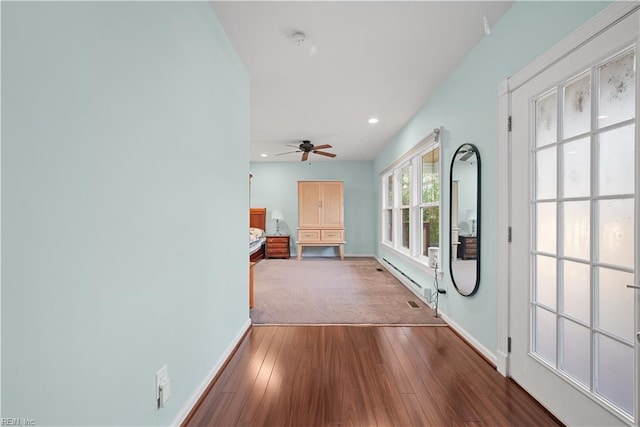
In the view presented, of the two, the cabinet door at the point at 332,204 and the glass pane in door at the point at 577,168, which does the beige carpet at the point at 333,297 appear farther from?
the glass pane in door at the point at 577,168

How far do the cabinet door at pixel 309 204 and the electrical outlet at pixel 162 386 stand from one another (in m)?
5.93

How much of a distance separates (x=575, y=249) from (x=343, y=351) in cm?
166

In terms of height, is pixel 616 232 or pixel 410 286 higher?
pixel 616 232

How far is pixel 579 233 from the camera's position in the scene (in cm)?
144

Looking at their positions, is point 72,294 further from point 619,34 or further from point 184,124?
point 619,34

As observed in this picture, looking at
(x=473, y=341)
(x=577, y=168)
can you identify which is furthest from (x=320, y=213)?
(x=577, y=168)

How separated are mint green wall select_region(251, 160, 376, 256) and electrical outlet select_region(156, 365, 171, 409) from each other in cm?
641

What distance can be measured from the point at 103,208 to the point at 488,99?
251cm

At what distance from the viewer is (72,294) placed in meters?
0.84

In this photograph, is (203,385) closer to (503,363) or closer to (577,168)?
(503,363)

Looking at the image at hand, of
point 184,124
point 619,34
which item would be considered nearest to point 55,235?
point 184,124

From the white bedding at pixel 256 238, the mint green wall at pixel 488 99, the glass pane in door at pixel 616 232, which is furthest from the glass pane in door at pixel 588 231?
the white bedding at pixel 256 238

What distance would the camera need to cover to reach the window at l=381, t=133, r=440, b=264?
11.8ft

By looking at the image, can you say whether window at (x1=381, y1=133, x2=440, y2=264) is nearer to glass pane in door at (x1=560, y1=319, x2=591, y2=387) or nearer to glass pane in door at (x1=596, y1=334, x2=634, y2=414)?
glass pane in door at (x1=560, y1=319, x2=591, y2=387)
